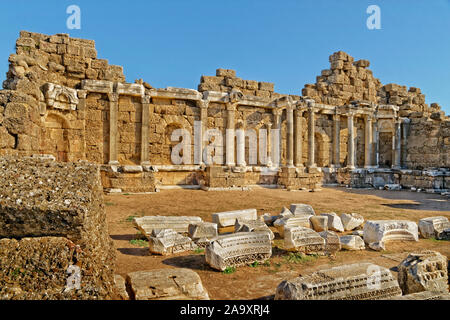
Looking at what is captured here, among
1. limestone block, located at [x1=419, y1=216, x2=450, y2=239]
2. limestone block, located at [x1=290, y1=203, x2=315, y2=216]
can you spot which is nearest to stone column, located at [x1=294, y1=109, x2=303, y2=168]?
limestone block, located at [x1=290, y1=203, x2=315, y2=216]

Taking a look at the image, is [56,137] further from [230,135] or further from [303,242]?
[303,242]

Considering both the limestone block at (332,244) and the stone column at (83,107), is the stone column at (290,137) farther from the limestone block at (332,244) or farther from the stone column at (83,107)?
the limestone block at (332,244)

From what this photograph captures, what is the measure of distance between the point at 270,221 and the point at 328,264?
2.63 m

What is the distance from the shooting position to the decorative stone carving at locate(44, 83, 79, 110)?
10.2 metres

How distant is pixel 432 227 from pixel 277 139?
10.0 meters

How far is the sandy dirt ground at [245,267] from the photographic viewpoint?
3.63m

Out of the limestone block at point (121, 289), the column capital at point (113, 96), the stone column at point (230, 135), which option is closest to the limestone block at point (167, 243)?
the limestone block at point (121, 289)

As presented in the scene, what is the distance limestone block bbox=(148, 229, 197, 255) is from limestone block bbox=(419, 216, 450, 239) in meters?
5.06

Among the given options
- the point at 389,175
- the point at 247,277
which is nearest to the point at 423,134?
the point at 389,175

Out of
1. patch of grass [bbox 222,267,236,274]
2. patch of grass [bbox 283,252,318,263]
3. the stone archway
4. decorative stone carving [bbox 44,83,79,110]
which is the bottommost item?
patch of grass [bbox 283,252,318,263]

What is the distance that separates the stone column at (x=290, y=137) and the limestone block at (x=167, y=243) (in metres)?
10.8

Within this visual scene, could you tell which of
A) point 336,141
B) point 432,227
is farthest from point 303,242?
point 336,141

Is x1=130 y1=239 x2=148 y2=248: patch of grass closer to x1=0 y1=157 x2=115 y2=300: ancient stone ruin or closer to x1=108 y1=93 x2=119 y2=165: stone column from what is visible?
x1=0 y1=157 x2=115 y2=300: ancient stone ruin
